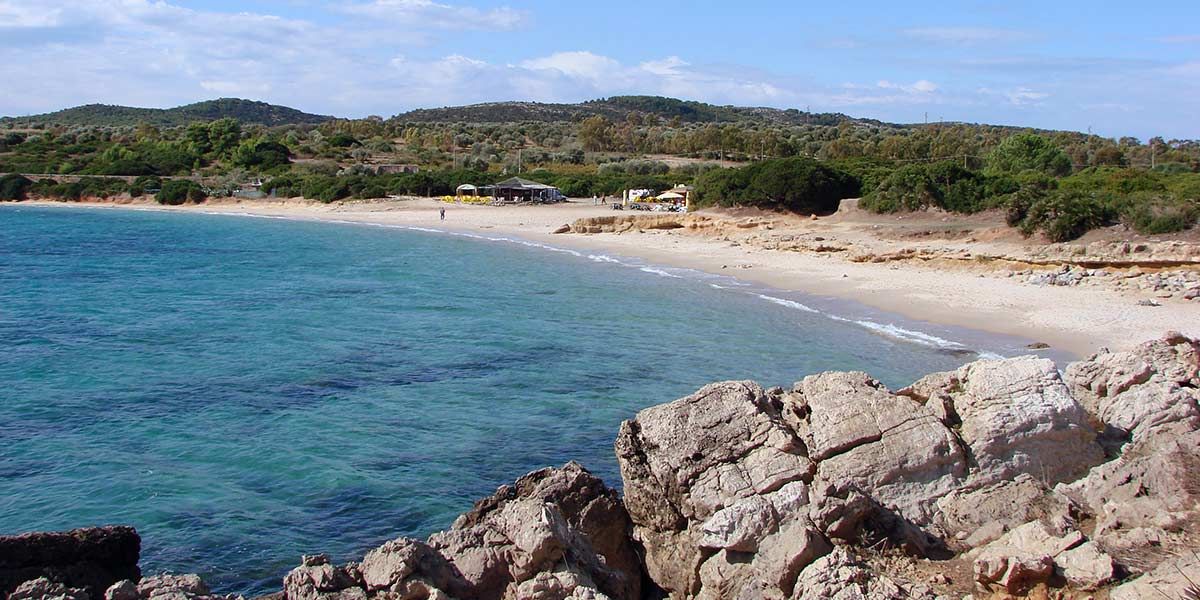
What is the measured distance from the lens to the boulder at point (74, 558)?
6.45 m

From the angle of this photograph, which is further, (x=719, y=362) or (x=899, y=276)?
(x=899, y=276)

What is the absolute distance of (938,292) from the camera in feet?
81.2

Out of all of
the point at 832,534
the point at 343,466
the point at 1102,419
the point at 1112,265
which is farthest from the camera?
the point at 1112,265

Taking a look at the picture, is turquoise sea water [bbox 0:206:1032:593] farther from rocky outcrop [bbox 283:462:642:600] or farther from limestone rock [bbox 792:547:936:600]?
limestone rock [bbox 792:547:936:600]

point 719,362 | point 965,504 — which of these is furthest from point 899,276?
point 965,504

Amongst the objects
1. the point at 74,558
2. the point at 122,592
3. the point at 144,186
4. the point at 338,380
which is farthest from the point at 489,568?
the point at 144,186

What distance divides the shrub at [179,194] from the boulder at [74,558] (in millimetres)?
72754

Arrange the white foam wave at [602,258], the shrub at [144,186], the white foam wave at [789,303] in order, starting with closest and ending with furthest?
the white foam wave at [789,303] < the white foam wave at [602,258] < the shrub at [144,186]

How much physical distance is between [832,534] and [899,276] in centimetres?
2236

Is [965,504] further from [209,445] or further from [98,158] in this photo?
[98,158]

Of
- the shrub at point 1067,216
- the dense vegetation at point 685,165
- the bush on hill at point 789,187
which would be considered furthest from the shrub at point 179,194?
the shrub at point 1067,216

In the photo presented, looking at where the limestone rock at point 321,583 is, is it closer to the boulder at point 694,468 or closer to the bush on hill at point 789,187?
the boulder at point 694,468

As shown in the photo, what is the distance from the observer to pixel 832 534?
6.62 meters

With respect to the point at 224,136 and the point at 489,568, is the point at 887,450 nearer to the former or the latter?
the point at 489,568
